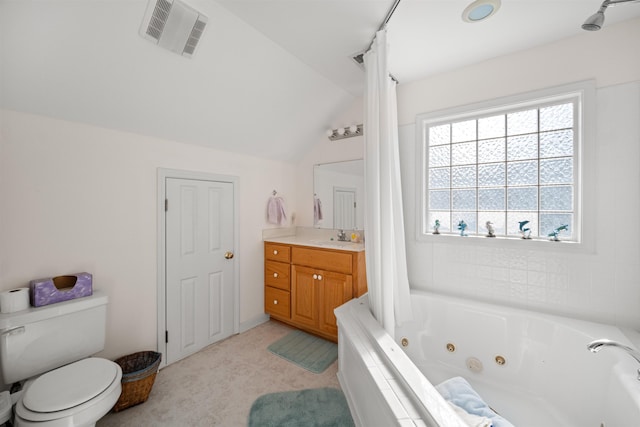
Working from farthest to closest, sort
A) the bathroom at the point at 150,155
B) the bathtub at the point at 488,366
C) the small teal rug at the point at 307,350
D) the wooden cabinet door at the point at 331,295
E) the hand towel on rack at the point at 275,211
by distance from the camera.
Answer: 1. the hand towel on rack at the point at 275,211
2. the wooden cabinet door at the point at 331,295
3. the small teal rug at the point at 307,350
4. the bathroom at the point at 150,155
5. the bathtub at the point at 488,366

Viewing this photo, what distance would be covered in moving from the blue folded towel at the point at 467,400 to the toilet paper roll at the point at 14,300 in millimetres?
2373

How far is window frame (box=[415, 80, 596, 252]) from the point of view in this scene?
162 centimetres

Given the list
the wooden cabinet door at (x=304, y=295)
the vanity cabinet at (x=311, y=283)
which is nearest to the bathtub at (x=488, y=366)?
the vanity cabinet at (x=311, y=283)

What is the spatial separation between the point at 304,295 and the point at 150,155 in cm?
188

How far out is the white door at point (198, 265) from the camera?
2.12 m

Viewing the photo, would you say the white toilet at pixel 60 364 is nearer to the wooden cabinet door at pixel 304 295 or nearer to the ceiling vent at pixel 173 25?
the wooden cabinet door at pixel 304 295

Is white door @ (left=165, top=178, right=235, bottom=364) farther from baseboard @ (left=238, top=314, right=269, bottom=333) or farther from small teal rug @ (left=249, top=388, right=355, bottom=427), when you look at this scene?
small teal rug @ (left=249, top=388, right=355, bottom=427)

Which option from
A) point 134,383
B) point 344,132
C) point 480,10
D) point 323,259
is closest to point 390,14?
point 480,10

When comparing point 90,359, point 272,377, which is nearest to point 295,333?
point 272,377

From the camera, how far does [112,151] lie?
5.86 feet

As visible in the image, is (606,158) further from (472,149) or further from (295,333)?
(295,333)

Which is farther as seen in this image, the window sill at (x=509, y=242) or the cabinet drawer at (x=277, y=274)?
the cabinet drawer at (x=277, y=274)

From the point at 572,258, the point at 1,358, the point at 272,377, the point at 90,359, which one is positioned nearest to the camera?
the point at 1,358

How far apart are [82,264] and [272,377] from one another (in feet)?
5.22
